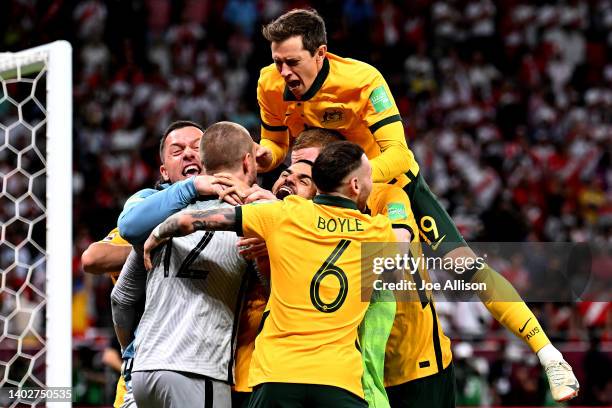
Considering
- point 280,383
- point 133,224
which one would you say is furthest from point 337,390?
point 133,224

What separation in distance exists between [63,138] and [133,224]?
55 cm

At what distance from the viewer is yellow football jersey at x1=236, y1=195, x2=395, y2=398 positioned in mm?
3990

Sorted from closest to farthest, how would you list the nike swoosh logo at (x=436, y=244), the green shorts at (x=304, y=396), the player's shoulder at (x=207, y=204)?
the green shorts at (x=304, y=396), the player's shoulder at (x=207, y=204), the nike swoosh logo at (x=436, y=244)

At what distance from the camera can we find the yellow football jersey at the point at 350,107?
5184 millimetres

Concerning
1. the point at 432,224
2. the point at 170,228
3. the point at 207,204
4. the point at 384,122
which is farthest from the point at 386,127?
the point at 170,228

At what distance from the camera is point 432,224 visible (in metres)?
5.50

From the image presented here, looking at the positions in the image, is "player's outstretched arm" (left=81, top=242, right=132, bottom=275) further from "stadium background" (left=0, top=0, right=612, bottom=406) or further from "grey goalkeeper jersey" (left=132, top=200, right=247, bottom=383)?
"stadium background" (left=0, top=0, right=612, bottom=406)

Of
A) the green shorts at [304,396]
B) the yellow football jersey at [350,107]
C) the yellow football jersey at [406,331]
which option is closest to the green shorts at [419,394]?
the yellow football jersey at [406,331]

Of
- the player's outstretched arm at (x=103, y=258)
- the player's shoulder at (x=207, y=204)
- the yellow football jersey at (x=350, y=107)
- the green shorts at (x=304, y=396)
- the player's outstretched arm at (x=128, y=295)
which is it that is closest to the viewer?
the green shorts at (x=304, y=396)

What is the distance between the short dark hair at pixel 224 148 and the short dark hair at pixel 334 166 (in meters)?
0.34

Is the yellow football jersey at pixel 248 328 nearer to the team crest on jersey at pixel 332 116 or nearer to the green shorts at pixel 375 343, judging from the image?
the green shorts at pixel 375 343

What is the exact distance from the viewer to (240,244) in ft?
13.7

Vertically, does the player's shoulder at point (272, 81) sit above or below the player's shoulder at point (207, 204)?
above

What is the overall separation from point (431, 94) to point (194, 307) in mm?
11953
